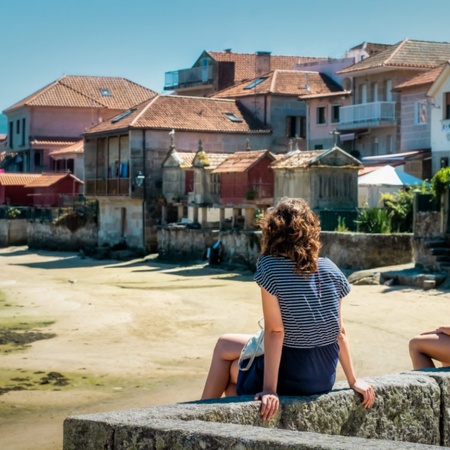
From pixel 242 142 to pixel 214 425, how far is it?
47.8m

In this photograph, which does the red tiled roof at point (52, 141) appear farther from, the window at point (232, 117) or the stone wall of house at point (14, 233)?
the window at point (232, 117)

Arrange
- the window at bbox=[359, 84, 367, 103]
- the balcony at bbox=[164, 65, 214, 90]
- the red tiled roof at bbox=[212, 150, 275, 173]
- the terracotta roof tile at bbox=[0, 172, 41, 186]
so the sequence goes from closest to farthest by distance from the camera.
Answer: the red tiled roof at bbox=[212, 150, 275, 173], the window at bbox=[359, 84, 367, 103], the terracotta roof tile at bbox=[0, 172, 41, 186], the balcony at bbox=[164, 65, 214, 90]

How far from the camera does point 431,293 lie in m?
26.4

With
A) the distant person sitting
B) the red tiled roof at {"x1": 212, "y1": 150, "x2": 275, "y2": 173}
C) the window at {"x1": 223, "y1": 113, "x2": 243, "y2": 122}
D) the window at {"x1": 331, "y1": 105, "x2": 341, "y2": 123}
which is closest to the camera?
the distant person sitting

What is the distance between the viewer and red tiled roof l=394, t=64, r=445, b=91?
145 ft

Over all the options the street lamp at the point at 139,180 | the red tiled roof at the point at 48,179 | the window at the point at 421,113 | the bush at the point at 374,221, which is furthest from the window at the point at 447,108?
the red tiled roof at the point at 48,179

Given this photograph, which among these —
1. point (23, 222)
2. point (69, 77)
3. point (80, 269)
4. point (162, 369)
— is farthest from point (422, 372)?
point (69, 77)

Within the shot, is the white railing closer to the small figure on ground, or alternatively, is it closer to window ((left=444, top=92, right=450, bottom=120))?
window ((left=444, top=92, right=450, bottom=120))

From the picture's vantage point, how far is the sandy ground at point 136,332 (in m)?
16.0

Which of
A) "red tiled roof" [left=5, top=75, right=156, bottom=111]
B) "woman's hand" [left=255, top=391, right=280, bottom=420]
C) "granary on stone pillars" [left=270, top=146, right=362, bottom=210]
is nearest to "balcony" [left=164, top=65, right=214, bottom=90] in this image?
"red tiled roof" [left=5, top=75, right=156, bottom=111]

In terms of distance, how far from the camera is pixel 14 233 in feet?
200

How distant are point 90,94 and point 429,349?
68.3 m

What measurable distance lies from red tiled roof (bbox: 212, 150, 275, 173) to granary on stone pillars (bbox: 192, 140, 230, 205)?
50cm

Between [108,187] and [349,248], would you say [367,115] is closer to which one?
[108,187]
